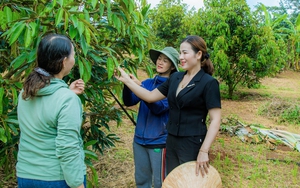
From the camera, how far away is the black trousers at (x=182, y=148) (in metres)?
2.01

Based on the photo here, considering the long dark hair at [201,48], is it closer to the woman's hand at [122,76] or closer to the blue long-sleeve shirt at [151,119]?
the blue long-sleeve shirt at [151,119]

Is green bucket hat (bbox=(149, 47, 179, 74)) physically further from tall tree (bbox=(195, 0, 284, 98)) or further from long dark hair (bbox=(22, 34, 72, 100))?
tall tree (bbox=(195, 0, 284, 98))

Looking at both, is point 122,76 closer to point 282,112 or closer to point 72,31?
point 72,31

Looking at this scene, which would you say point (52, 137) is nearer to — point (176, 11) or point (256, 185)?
point (256, 185)

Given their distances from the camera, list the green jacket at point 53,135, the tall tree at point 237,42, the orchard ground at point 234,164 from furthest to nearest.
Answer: the tall tree at point 237,42 → the orchard ground at point 234,164 → the green jacket at point 53,135

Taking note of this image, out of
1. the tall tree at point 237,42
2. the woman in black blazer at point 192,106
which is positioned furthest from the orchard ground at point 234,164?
the tall tree at point 237,42

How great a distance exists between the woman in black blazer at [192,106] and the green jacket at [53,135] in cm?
80

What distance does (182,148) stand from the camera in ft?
6.70

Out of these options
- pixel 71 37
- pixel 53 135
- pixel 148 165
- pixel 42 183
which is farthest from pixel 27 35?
pixel 148 165

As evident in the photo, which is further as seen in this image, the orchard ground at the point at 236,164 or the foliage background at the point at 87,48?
the orchard ground at the point at 236,164

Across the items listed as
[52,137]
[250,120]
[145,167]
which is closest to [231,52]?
[250,120]

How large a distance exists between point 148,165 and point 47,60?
1267mm

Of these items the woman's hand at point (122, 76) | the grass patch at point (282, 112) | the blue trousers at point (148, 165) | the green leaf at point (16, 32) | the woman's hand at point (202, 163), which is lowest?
the grass patch at point (282, 112)

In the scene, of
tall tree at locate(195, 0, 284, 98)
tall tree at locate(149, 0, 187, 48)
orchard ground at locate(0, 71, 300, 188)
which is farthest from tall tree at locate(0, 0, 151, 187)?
tall tree at locate(149, 0, 187, 48)
